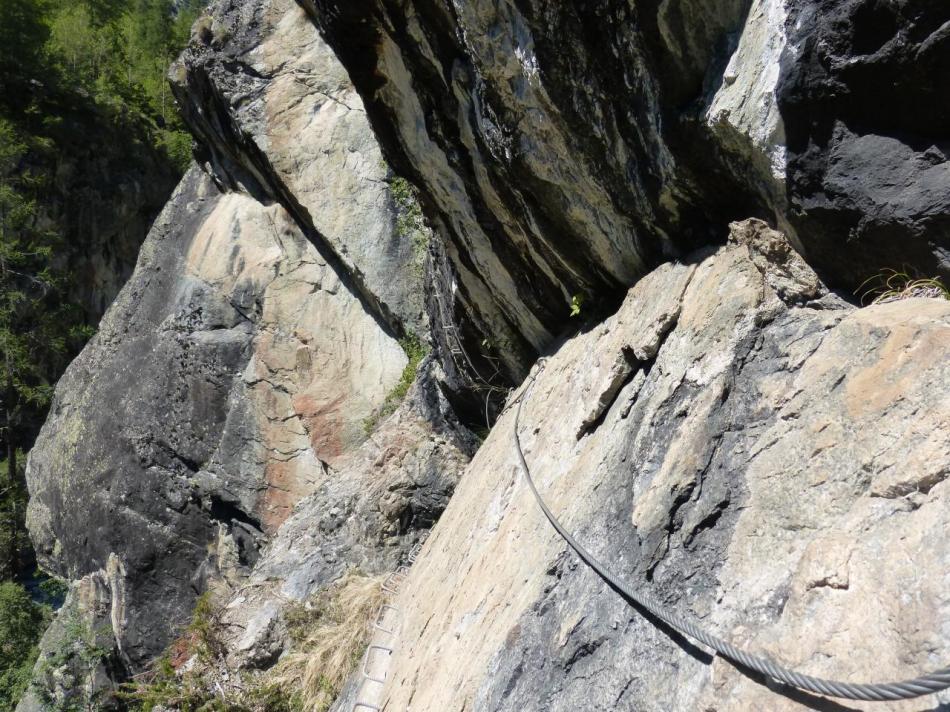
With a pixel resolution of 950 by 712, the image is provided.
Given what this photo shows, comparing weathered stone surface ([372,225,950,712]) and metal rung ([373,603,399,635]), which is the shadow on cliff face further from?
metal rung ([373,603,399,635])

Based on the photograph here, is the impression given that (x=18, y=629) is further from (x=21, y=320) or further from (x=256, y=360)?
(x=21, y=320)

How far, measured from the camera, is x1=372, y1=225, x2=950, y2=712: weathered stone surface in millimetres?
1865

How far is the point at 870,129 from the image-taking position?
8.34ft

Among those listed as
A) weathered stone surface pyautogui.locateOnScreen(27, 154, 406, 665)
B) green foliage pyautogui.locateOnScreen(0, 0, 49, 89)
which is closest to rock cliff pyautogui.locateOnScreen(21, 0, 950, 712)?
weathered stone surface pyautogui.locateOnScreen(27, 154, 406, 665)

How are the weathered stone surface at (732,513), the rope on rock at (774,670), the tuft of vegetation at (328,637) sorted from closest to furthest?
1. the rope on rock at (774,670)
2. the weathered stone surface at (732,513)
3. the tuft of vegetation at (328,637)

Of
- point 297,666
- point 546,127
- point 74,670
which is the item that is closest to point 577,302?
point 546,127

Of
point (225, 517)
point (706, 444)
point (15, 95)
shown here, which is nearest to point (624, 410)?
point (706, 444)

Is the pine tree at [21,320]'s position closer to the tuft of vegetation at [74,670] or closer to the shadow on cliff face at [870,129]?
the tuft of vegetation at [74,670]

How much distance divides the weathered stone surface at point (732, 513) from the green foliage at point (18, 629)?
32.8 feet

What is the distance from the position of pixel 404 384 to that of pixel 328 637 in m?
3.68

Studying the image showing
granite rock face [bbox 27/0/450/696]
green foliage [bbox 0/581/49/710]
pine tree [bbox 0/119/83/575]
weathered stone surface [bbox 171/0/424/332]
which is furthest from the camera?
pine tree [bbox 0/119/83/575]


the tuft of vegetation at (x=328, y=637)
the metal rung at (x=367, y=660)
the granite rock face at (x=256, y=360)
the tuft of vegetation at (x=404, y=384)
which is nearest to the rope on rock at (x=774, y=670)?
the metal rung at (x=367, y=660)

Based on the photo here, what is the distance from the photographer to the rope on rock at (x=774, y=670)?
152 cm

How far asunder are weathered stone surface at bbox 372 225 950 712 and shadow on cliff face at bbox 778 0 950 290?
22cm
